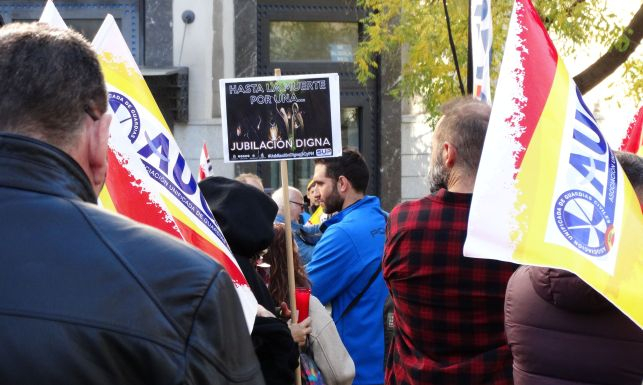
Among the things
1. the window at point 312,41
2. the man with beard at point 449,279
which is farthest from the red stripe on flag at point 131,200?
the window at point 312,41

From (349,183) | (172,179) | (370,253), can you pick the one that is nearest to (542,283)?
(172,179)

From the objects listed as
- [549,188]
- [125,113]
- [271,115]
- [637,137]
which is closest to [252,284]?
[125,113]

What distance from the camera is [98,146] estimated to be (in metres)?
1.96

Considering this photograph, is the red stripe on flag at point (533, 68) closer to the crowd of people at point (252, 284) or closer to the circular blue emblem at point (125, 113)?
the crowd of people at point (252, 284)

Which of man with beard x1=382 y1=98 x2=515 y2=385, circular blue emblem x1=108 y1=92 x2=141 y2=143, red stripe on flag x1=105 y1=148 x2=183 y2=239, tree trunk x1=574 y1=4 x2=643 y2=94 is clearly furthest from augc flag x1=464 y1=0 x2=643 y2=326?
tree trunk x1=574 y1=4 x2=643 y2=94

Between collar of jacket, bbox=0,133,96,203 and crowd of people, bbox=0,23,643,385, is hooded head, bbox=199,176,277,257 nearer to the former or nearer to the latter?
crowd of people, bbox=0,23,643,385

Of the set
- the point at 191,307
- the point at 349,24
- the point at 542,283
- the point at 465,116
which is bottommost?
the point at 542,283

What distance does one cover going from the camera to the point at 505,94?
3.27 meters

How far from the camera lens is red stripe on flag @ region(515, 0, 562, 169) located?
10.7 ft

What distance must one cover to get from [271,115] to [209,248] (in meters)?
1.86

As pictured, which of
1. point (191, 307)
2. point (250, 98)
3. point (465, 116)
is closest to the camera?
point (191, 307)

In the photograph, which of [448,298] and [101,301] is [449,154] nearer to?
[448,298]

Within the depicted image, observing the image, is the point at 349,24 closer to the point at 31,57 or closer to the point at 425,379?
the point at 425,379

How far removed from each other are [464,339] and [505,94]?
0.96 meters
